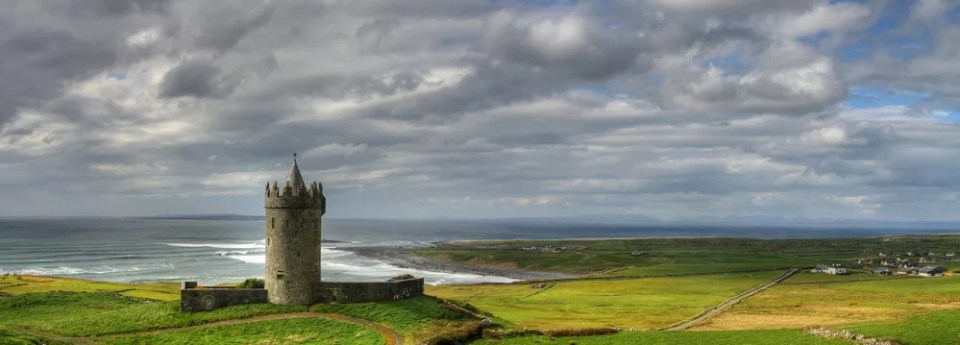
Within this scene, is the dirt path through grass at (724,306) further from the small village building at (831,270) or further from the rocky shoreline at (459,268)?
the rocky shoreline at (459,268)

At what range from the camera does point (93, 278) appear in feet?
386

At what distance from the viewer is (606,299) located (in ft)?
279

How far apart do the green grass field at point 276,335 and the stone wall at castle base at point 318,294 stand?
324 cm

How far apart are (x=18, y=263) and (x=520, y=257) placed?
11554cm

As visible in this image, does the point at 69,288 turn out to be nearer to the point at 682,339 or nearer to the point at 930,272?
the point at 682,339

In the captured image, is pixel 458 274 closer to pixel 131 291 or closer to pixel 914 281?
pixel 131 291

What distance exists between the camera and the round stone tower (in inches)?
1578

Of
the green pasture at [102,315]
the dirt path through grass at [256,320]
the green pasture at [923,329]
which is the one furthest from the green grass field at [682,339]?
the green pasture at [102,315]

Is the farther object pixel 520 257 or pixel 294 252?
pixel 520 257

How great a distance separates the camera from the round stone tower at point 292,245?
40.1 metres

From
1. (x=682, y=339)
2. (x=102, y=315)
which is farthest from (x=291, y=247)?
(x=682, y=339)

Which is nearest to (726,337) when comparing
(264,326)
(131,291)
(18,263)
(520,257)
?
(264,326)

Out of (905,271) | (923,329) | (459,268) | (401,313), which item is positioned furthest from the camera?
(459,268)

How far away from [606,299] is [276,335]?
2241 inches
